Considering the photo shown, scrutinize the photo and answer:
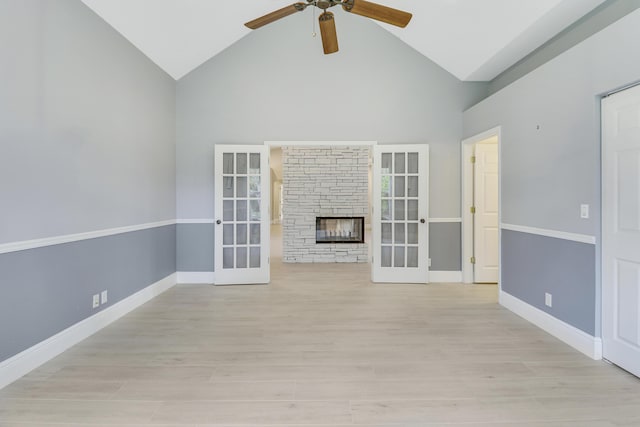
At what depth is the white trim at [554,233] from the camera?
8.78 ft

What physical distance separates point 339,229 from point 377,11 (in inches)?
191

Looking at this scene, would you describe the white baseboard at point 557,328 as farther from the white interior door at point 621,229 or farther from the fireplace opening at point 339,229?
the fireplace opening at point 339,229

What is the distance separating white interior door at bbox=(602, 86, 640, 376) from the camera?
7.58 ft

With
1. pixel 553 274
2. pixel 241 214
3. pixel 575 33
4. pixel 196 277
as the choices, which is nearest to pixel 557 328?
pixel 553 274

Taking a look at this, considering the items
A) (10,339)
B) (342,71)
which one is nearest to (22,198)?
(10,339)

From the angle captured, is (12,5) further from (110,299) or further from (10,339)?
(110,299)

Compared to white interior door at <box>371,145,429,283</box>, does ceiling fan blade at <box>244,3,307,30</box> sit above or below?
above

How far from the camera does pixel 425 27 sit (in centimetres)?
431

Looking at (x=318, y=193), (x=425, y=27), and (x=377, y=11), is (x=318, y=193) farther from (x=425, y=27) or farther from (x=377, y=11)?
(x=377, y=11)

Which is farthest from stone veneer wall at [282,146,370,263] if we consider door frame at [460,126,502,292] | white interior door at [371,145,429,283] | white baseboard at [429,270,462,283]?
door frame at [460,126,502,292]

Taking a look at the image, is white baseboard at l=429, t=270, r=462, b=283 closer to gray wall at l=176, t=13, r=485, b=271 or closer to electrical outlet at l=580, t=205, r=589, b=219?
gray wall at l=176, t=13, r=485, b=271

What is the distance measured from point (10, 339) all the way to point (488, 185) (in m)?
5.28

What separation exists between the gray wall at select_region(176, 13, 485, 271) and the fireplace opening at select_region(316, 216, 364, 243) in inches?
91.7

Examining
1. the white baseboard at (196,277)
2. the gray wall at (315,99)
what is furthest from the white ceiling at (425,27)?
the white baseboard at (196,277)
